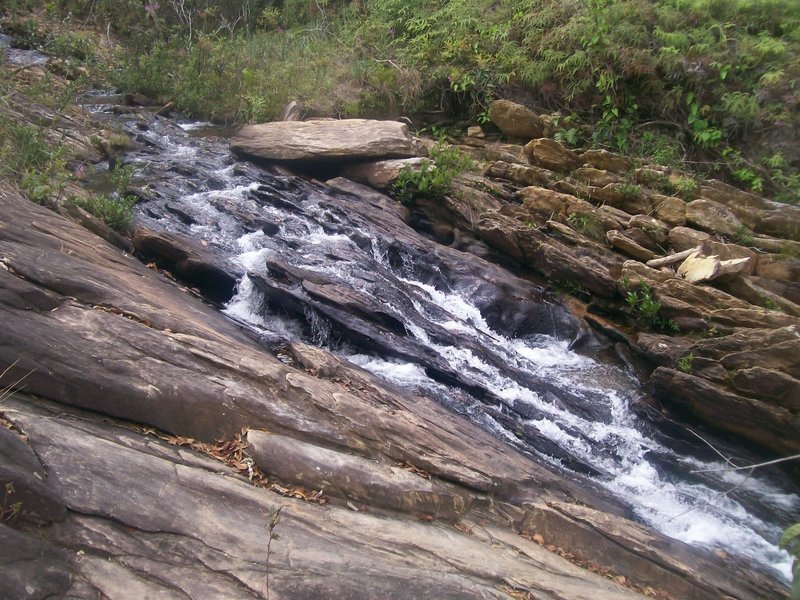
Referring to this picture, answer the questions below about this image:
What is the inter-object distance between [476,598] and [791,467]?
517 cm

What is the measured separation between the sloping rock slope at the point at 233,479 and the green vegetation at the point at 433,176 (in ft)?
19.5

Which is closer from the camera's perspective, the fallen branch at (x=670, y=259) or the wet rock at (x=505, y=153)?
the fallen branch at (x=670, y=259)

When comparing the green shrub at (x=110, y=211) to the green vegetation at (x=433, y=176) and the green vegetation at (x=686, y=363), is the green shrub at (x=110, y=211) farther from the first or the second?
the green vegetation at (x=686, y=363)

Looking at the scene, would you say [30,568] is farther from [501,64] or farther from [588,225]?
[501,64]

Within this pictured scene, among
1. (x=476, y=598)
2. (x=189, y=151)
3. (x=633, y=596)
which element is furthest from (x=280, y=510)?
(x=189, y=151)

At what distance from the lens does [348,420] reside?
16.2 feet

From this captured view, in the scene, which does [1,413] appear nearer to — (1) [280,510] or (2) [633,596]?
(1) [280,510]

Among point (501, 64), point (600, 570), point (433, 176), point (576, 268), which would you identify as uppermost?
point (501, 64)

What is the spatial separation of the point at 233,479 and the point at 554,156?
366 inches

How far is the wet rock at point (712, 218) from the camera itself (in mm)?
9420

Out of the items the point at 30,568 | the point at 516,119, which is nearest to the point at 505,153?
the point at 516,119

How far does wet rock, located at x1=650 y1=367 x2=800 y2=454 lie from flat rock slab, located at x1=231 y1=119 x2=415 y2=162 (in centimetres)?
706

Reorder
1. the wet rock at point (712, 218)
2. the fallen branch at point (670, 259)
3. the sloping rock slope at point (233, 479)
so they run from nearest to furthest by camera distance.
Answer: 1. the sloping rock slope at point (233, 479)
2. the fallen branch at point (670, 259)
3. the wet rock at point (712, 218)

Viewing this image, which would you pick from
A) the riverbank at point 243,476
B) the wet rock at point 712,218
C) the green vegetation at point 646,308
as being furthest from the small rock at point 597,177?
the riverbank at point 243,476
